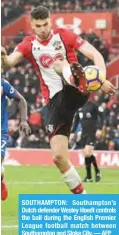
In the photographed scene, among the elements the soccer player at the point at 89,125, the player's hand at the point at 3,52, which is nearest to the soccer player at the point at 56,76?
the player's hand at the point at 3,52

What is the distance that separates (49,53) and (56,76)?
0.29m

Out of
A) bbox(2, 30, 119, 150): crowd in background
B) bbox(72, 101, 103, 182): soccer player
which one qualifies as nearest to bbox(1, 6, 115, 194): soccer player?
bbox(72, 101, 103, 182): soccer player

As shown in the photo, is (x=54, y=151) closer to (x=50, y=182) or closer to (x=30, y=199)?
(x=30, y=199)

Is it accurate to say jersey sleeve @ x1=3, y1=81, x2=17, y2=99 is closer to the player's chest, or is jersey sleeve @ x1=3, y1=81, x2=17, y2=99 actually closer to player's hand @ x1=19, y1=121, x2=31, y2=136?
player's hand @ x1=19, y1=121, x2=31, y2=136

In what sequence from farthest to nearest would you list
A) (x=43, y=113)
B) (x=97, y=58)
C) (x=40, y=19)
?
(x=43, y=113)
(x=40, y=19)
(x=97, y=58)

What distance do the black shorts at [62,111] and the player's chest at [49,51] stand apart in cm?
39

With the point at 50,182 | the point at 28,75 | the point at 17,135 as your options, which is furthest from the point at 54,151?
the point at 28,75

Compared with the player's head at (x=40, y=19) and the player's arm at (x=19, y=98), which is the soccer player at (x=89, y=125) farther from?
the player's head at (x=40, y=19)

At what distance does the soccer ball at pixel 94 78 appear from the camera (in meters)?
8.19

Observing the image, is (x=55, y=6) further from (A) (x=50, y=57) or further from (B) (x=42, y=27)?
(B) (x=42, y=27)

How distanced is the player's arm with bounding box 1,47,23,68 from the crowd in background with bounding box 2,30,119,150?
40.4 feet

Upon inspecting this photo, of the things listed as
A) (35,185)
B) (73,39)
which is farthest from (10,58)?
(35,185)

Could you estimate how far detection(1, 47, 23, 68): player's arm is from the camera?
340 inches

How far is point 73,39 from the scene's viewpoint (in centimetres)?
945
